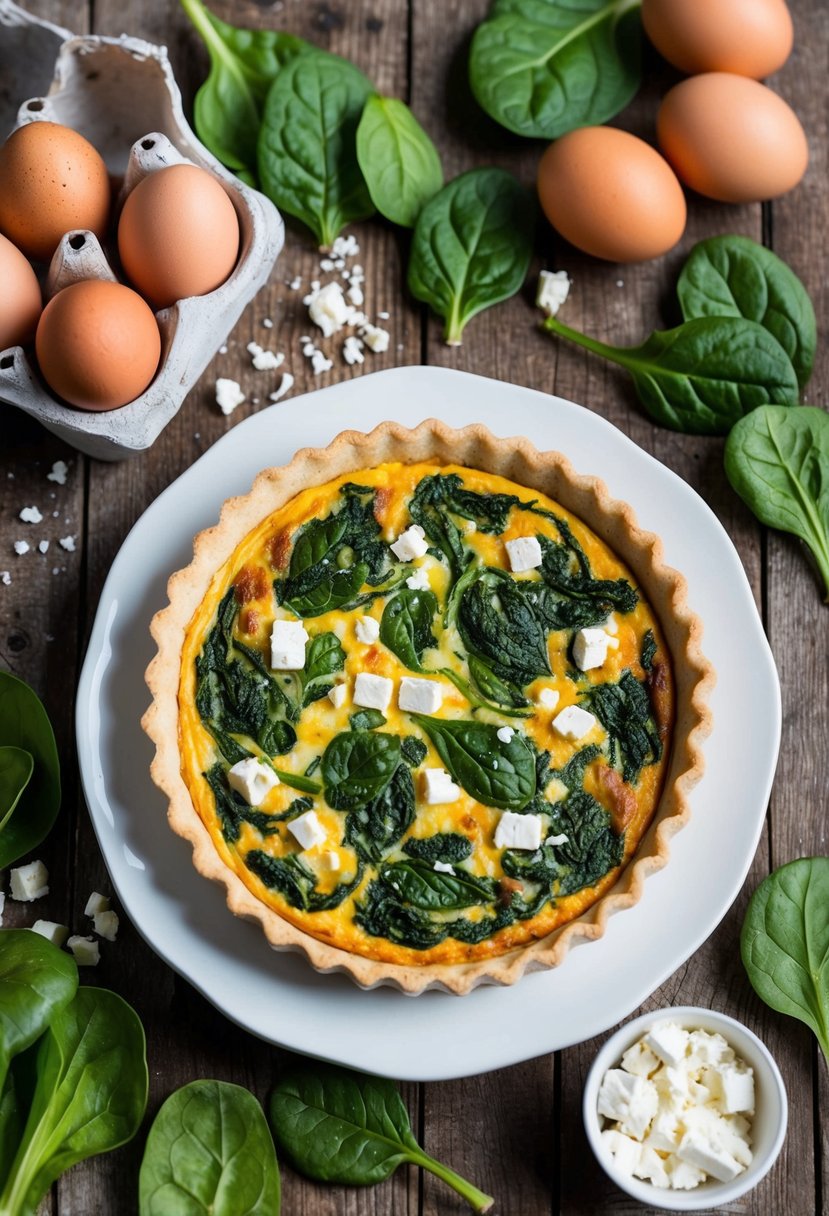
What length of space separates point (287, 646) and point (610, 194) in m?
1.35

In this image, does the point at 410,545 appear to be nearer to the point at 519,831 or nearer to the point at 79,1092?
the point at 519,831

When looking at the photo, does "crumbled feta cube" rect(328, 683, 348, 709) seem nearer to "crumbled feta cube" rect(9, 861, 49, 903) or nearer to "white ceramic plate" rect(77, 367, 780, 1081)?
"white ceramic plate" rect(77, 367, 780, 1081)

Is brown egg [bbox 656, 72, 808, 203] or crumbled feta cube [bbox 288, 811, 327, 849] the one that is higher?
brown egg [bbox 656, 72, 808, 203]

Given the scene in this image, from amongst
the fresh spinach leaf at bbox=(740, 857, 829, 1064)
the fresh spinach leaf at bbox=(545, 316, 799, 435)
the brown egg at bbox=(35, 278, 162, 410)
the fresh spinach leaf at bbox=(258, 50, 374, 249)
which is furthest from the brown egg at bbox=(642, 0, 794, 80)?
the fresh spinach leaf at bbox=(740, 857, 829, 1064)

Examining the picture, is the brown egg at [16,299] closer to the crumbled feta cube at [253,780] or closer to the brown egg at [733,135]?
the crumbled feta cube at [253,780]

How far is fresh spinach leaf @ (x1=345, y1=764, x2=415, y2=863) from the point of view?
2.52m

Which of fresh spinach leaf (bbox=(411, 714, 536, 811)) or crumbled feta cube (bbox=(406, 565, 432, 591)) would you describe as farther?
crumbled feta cube (bbox=(406, 565, 432, 591))

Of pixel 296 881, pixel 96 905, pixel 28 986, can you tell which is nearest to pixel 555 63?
pixel 296 881

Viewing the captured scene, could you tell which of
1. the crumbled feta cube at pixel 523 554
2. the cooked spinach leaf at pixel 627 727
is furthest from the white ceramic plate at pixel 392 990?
the crumbled feta cube at pixel 523 554

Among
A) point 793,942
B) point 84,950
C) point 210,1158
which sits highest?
point 793,942

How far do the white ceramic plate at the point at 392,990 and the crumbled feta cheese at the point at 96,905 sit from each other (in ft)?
0.83

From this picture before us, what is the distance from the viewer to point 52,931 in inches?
109

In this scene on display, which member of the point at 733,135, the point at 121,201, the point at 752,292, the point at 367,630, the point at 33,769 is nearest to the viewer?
the point at 367,630

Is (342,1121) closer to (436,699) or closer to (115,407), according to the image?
(436,699)
